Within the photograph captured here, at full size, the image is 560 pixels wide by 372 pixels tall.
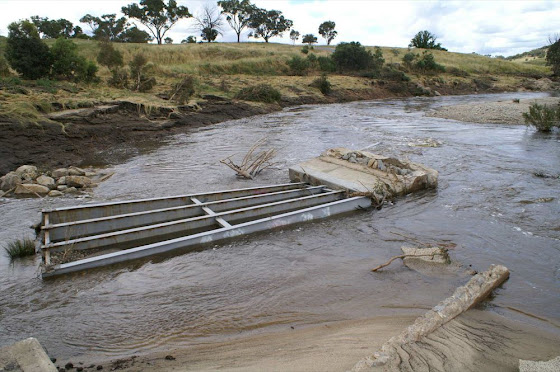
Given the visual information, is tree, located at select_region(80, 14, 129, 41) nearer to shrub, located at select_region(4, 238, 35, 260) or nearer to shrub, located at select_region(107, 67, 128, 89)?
shrub, located at select_region(107, 67, 128, 89)

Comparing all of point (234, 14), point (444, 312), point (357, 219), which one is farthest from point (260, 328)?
point (234, 14)

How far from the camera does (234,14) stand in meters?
62.3

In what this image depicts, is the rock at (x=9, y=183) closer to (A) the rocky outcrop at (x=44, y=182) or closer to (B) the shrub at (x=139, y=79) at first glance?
(A) the rocky outcrop at (x=44, y=182)

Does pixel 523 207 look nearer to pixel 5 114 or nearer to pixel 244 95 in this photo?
pixel 5 114

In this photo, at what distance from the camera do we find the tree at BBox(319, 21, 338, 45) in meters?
72.1

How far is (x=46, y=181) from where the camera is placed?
31.7 ft

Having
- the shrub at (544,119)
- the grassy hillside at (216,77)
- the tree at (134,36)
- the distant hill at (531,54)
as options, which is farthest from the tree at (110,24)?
the distant hill at (531,54)

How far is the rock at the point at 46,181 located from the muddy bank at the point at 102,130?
6.20ft

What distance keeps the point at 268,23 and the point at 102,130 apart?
54497 mm

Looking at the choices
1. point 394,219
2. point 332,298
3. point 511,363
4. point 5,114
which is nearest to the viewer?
point 511,363

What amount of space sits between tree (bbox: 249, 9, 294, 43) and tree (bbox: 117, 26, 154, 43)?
1881 centimetres

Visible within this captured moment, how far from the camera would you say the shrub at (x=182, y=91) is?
21.3 metres

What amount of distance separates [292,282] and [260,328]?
1.12 metres

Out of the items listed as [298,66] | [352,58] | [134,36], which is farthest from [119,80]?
[134,36]
